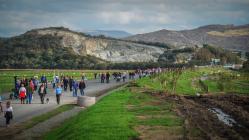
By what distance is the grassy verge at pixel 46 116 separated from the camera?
28878 millimetres

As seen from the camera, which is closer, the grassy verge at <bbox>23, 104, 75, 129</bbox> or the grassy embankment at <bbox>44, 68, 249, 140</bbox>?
the grassy embankment at <bbox>44, 68, 249, 140</bbox>

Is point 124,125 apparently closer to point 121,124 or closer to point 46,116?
point 121,124

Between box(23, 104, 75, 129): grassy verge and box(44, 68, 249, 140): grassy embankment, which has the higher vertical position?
box(44, 68, 249, 140): grassy embankment

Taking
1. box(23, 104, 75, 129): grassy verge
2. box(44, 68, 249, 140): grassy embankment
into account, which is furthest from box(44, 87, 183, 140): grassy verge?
box(23, 104, 75, 129): grassy verge

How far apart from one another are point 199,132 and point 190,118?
5620mm

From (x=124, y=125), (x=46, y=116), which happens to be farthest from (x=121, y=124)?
(x=46, y=116)

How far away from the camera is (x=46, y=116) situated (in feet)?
106

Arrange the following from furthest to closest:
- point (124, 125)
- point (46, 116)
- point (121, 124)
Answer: point (46, 116)
point (121, 124)
point (124, 125)

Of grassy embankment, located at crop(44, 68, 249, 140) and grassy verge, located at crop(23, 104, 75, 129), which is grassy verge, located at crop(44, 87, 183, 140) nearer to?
grassy embankment, located at crop(44, 68, 249, 140)

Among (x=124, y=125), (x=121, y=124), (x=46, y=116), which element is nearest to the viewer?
(x=124, y=125)

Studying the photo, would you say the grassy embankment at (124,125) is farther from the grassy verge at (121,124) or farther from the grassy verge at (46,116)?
the grassy verge at (46,116)

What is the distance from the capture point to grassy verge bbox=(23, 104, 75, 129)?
94.7 ft

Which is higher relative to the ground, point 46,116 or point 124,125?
point 124,125

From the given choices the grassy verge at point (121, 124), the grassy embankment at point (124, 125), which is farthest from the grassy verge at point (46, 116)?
the grassy verge at point (121, 124)
